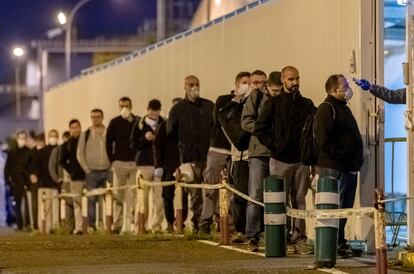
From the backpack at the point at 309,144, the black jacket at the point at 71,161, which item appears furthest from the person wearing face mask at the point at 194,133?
the black jacket at the point at 71,161

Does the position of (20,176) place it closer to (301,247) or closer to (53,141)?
(53,141)

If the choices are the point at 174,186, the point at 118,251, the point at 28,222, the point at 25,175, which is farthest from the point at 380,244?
the point at 28,222

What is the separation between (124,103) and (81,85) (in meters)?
10.3

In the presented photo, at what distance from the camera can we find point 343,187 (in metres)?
12.9

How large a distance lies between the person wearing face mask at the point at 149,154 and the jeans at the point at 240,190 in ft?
12.1

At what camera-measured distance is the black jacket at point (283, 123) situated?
13.4m

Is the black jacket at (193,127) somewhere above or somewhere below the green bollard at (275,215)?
above

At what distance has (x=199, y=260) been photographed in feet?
42.0

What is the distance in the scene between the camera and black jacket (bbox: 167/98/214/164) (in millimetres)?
17234

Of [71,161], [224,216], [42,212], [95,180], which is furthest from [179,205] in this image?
[42,212]

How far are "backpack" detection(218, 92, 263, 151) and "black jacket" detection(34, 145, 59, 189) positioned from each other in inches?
419

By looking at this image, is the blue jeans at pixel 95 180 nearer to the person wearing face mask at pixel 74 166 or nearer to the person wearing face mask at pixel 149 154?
the person wearing face mask at pixel 74 166

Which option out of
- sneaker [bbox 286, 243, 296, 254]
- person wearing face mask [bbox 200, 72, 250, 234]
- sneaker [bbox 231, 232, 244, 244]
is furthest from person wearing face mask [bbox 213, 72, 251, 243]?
sneaker [bbox 286, 243, 296, 254]

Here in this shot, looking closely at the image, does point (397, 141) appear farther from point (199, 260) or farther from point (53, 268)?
point (53, 268)
